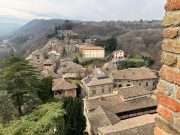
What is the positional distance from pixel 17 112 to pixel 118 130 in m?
13.2

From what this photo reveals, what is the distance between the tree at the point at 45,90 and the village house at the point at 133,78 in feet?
37.6

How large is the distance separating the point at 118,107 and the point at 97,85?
11975mm

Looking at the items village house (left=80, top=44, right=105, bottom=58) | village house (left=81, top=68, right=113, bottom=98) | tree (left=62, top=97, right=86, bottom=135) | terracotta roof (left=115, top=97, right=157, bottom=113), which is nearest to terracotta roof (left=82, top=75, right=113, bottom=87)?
village house (left=81, top=68, right=113, bottom=98)

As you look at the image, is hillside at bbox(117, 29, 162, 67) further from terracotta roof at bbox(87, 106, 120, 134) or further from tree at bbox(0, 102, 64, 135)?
tree at bbox(0, 102, 64, 135)

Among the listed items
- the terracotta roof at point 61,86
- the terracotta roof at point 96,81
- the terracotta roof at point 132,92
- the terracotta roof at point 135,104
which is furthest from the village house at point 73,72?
the terracotta roof at point 135,104

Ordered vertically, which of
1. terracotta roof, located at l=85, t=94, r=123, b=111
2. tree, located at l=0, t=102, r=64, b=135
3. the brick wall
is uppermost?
the brick wall

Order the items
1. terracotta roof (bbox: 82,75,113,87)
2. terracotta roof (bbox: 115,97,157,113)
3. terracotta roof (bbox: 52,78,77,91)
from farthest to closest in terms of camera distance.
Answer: terracotta roof (bbox: 82,75,113,87)
terracotta roof (bbox: 52,78,77,91)
terracotta roof (bbox: 115,97,157,113)

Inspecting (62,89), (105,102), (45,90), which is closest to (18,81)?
(45,90)

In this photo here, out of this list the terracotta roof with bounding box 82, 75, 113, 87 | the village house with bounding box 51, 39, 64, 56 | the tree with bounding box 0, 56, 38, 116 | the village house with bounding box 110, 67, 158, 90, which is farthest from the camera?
the village house with bounding box 51, 39, 64, 56

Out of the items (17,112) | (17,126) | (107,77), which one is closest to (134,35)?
(107,77)

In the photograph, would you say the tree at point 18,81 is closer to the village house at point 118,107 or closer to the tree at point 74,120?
the village house at point 118,107

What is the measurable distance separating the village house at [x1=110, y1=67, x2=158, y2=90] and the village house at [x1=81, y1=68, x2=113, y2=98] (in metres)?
2.19

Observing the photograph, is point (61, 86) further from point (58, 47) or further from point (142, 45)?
point (142, 45)

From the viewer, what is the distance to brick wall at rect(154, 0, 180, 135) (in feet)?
7.52
